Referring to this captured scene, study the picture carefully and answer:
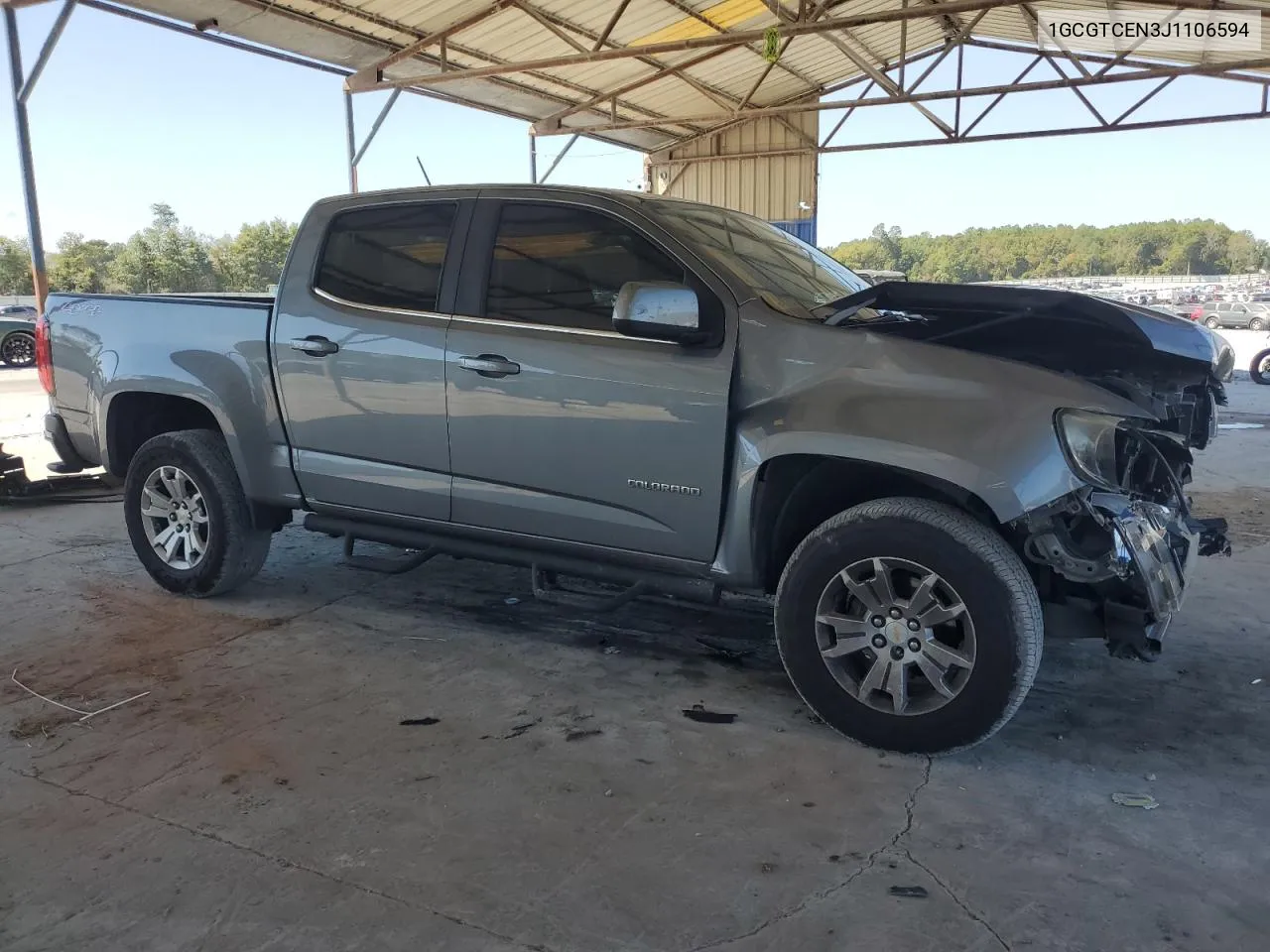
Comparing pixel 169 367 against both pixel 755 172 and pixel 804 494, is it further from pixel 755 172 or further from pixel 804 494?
pixel 755 172

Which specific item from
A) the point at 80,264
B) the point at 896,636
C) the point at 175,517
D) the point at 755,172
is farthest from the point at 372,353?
A: the point at 755,172


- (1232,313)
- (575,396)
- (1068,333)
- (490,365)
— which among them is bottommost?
(575,396)

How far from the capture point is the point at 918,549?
305cm

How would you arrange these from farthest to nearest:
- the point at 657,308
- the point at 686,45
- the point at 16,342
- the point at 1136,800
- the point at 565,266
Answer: the point at 16,342 → the point at 686,45 → the point at 565,266 → the point at 657,308 → the point at 1136,800

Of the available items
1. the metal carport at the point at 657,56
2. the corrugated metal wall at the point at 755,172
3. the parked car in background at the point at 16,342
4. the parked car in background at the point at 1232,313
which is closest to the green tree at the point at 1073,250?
the corrugated metal wall at the point at 755,172

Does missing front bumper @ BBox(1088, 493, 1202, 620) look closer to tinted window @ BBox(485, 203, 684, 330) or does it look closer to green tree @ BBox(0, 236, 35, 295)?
tinted window @ BBox(485, 203, 684, 330)

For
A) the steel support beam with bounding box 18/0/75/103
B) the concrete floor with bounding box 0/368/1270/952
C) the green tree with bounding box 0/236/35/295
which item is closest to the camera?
the concrete floor with bounding box 0/368/1270/952

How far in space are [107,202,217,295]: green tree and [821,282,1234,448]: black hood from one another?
1501cm

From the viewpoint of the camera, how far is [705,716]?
139 inches

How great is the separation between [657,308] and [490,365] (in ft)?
2.75

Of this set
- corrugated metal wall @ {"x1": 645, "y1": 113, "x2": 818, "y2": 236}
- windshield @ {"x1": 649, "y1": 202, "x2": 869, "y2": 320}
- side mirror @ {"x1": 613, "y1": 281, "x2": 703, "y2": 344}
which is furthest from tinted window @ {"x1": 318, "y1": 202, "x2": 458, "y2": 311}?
corrugated metal wall @ {"x1": 645, "y1": 113, "x2": 818, "y2": 236}

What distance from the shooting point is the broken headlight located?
9.41 ft

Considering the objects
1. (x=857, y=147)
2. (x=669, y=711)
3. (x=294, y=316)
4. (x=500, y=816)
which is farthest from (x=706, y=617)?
(x=857, y=147)

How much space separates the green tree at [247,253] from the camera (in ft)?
53.3
